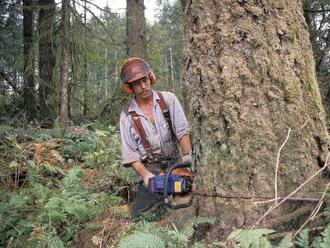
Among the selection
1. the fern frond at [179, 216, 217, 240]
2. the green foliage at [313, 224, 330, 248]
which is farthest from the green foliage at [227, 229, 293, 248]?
the fern frond at [179, 216, 217, 240]

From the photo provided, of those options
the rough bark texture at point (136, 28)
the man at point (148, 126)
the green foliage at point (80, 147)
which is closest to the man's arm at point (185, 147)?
the man at point (148, 126)

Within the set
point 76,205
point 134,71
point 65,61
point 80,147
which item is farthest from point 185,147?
point 65,61

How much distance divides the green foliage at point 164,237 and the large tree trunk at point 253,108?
204mm

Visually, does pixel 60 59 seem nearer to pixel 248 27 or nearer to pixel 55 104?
pixel 55 104

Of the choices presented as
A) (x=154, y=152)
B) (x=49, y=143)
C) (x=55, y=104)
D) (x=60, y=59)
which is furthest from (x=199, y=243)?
(x=55, y=104)

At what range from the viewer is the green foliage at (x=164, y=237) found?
289 cm

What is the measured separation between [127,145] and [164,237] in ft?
6.30

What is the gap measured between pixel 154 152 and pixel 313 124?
222cm

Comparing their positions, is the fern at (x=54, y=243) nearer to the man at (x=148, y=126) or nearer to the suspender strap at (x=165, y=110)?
the man at (x=148, y=126)

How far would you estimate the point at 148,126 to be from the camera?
5020mm

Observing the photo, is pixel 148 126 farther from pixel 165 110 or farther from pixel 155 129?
pixel 165 110

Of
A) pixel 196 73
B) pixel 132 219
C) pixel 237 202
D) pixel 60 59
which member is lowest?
pixel 132 219

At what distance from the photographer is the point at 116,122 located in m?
11.9

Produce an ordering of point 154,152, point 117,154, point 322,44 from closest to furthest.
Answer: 1. point 154,152
2. point 117,154
3. point 322,44
